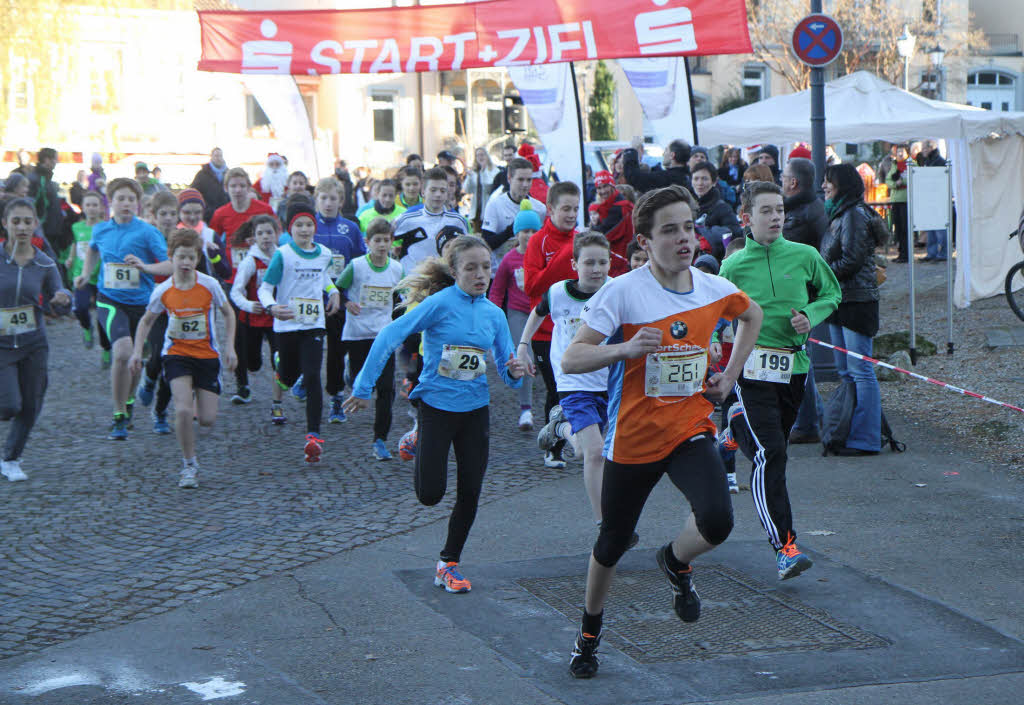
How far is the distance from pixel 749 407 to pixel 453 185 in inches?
328

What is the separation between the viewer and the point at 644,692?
15.0ft

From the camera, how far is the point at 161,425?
10.3 m

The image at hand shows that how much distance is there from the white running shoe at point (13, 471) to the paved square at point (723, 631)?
143 inches

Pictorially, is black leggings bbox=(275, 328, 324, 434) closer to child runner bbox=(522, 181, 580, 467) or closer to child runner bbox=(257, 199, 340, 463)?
child runner bbox=(257, 199, 340, 463)

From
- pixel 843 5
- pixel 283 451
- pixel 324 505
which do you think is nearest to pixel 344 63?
pixel 283 451

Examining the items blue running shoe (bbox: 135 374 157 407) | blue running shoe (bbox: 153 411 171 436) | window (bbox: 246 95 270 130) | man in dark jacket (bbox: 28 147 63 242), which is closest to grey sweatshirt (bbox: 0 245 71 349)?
blue running shoe (bbox: 153 411 171 436)

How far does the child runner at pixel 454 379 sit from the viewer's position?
6043mm

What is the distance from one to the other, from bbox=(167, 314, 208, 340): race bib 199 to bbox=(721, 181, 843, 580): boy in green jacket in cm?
377

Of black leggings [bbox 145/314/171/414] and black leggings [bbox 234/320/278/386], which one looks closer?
black leggings [bbox 145/314/171/414]

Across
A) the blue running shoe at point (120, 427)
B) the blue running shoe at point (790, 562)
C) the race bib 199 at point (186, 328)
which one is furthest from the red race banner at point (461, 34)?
the blue running shoe at point (790, 562)

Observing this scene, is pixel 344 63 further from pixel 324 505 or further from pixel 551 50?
pixel 324 505

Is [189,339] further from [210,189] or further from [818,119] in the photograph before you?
[210,189]

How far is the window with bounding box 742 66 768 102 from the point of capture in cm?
5191

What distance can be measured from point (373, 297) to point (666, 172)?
378 centimetres
